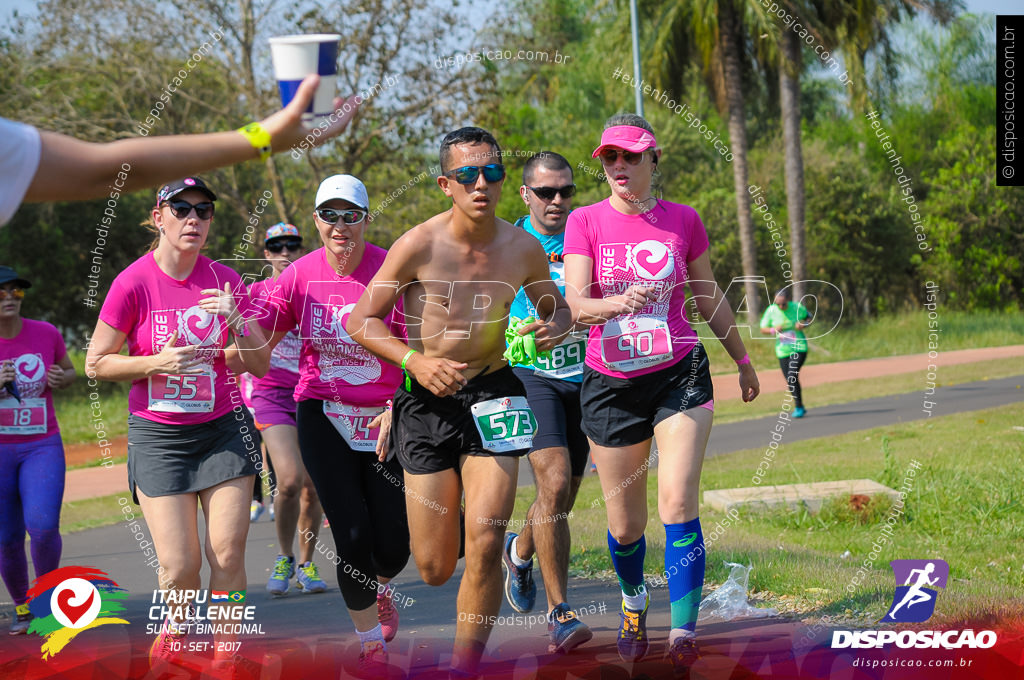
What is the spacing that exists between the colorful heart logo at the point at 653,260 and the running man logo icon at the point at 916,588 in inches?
78.2

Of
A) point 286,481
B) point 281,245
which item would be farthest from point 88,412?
point 286,481

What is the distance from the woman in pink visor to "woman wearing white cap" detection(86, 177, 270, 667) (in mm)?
1623

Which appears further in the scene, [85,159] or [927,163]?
[927,163]

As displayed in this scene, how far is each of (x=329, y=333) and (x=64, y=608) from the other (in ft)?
7.71

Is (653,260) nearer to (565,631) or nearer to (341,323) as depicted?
(341,323)

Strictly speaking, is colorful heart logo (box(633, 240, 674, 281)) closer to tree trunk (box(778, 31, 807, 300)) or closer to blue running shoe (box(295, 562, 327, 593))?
blue running shoe (box(295, 562, 327, 593))

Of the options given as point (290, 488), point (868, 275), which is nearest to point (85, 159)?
point (290, 488)

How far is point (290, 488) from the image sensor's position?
6.77m

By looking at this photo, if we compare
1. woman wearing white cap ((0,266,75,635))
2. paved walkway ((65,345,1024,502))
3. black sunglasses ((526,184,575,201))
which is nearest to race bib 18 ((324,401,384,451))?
black sunglasses ((526,184,575,201))

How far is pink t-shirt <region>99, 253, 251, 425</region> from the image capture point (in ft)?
15.9

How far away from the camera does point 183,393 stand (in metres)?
4.85

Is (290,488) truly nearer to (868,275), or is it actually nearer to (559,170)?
(559,170)

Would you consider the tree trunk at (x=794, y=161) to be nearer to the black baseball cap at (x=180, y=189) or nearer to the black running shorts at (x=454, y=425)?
the black running shorts at (x=454, y=425)

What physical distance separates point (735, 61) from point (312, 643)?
870 inches
